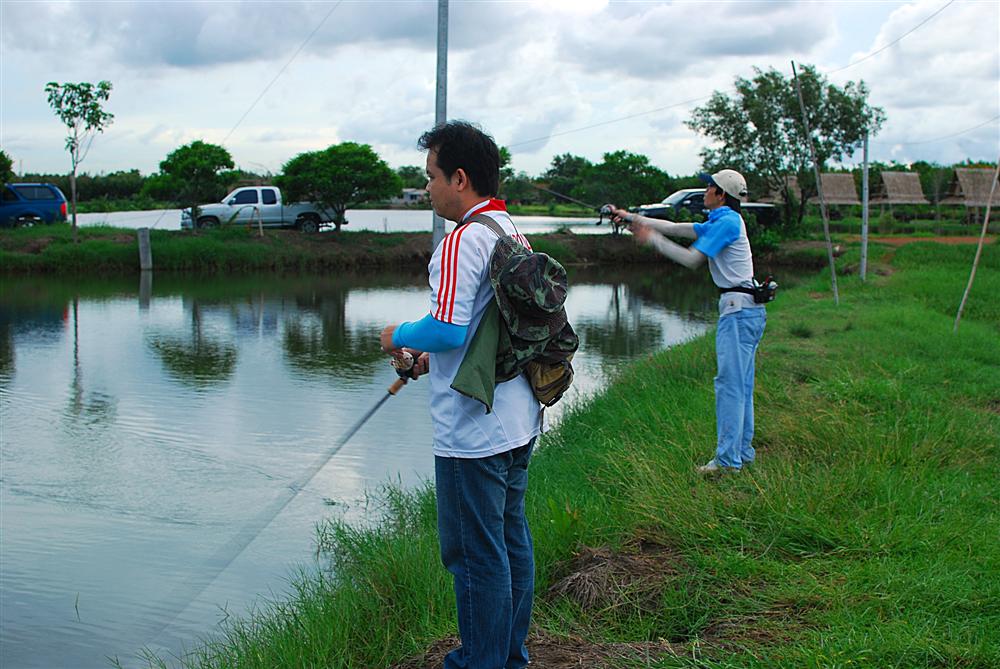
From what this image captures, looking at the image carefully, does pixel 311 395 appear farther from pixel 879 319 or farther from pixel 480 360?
pixel 480 360

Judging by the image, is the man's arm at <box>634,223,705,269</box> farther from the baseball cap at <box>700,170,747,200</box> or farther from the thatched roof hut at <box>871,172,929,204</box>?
the thatched roof hut at <box>871,172,929,204</box>

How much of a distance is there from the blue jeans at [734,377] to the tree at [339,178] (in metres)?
23.9

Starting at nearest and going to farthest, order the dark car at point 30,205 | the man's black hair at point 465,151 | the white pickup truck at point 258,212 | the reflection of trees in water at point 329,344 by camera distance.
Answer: the man's black hair at point 465,151 < the reflection of trees in water at point 329,344 < the dark car at point 30,205 < the white pickup truck at point 258,212

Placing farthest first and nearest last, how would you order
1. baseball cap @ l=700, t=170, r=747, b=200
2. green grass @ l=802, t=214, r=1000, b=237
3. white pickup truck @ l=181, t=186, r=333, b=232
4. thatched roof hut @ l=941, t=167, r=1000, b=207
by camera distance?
thatched roof hut @ l=941, t=167, r=1000, b=207
green grass @ l=802, t=214, r=1000, b=237
white pickup truck @ l=181, t=186, r=333, b=232
baseball cap @ l=700, t=170, r=747, b=200

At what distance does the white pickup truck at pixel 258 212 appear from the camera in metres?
29.8

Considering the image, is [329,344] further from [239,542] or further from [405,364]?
[405,364]

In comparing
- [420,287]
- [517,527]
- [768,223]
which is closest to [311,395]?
[517,527]

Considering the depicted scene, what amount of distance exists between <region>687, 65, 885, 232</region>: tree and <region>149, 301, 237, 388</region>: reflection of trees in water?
2227 centimetres

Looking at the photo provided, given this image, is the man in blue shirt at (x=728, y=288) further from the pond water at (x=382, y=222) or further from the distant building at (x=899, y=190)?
the distant building at (x=899, y=190)

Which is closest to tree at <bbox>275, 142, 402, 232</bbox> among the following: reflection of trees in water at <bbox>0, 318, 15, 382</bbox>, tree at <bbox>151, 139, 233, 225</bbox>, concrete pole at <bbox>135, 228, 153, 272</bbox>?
tree at <bbox>151, 139, 233, 225</bbox>

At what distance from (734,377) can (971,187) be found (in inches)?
1511

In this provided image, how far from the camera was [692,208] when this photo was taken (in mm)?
25578

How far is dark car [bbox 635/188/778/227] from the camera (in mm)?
21203

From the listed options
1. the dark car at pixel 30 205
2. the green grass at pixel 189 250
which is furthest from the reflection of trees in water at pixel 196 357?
the dark car at pixel 30 205
